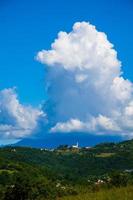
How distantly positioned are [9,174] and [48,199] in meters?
167

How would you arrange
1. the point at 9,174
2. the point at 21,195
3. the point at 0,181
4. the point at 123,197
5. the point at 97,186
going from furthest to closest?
the point at 9,174
the point at 0,181
the point at 21,195
the point at 97,186
the point at 123,197

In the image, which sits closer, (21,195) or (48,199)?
(48,199)

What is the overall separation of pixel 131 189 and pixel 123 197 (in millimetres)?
1747

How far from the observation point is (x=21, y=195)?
33.0m

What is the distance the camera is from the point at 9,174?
180m

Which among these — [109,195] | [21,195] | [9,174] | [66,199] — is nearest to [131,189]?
[109,195]

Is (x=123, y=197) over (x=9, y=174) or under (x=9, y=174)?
under

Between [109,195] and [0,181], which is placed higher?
[0,181]

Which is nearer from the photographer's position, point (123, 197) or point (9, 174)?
point (123, 197)

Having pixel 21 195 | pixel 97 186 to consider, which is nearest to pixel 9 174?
pixel 21 195

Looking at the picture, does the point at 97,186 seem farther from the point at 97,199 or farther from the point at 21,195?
the point at 21,195

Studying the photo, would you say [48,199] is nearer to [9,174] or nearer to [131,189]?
[131,189]

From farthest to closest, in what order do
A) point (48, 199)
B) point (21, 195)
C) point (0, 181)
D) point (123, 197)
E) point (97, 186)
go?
1. point (0, 181)
2. point (21, 195)
3. point (97, 186)
4. point (48, 199)
5. point (123, 197)

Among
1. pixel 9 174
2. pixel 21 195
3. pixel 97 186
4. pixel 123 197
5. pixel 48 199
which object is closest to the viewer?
pixel 123 197
